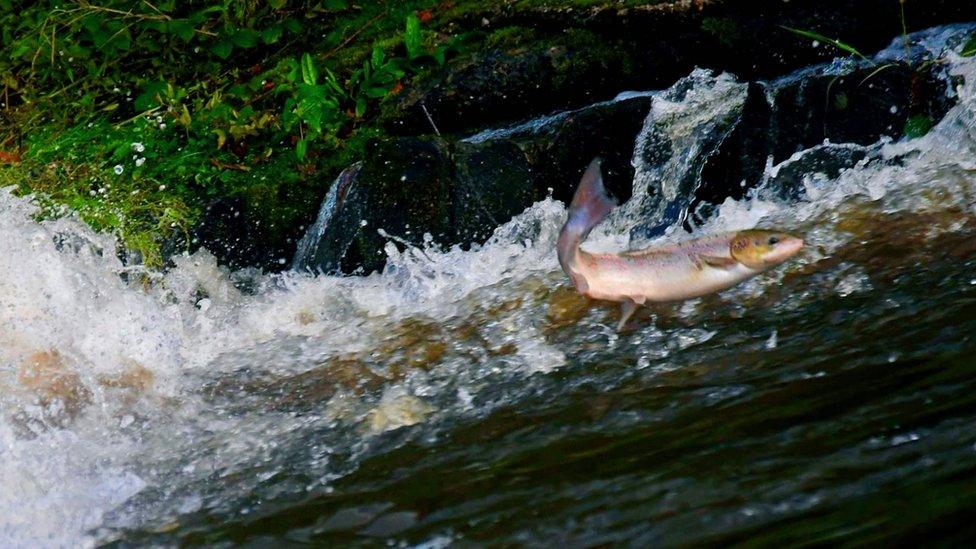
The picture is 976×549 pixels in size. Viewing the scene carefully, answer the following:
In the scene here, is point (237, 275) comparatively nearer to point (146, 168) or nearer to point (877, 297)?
point (146, 168)

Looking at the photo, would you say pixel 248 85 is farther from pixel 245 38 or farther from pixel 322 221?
pixel 322 221

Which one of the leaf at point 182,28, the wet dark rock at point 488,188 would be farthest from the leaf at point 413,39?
the leaf at point 182,28

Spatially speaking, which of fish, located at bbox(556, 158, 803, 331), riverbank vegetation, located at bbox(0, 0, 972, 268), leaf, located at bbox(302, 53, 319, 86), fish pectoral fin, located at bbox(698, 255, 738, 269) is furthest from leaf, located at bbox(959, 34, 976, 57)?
leaf, located at bbox(302, 53, 319, 86)

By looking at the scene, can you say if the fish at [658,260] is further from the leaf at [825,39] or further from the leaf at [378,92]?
the leaf at [378,92]

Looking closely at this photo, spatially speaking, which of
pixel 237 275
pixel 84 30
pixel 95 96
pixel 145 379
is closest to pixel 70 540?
pixel 145 379

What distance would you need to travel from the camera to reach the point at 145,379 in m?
4.97

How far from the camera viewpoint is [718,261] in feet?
12.5

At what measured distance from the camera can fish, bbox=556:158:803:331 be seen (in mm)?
3770

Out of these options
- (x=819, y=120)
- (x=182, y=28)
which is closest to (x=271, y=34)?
(x=182, y=28)

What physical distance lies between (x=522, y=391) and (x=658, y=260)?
0.64 meters

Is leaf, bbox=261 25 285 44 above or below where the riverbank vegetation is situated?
above

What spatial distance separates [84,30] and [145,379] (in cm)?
454

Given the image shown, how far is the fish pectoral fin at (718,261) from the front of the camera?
380 cm

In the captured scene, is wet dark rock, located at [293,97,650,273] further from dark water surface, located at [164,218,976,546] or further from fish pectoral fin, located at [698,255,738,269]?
fish pectoral fin, located at [698,255,738,269]
